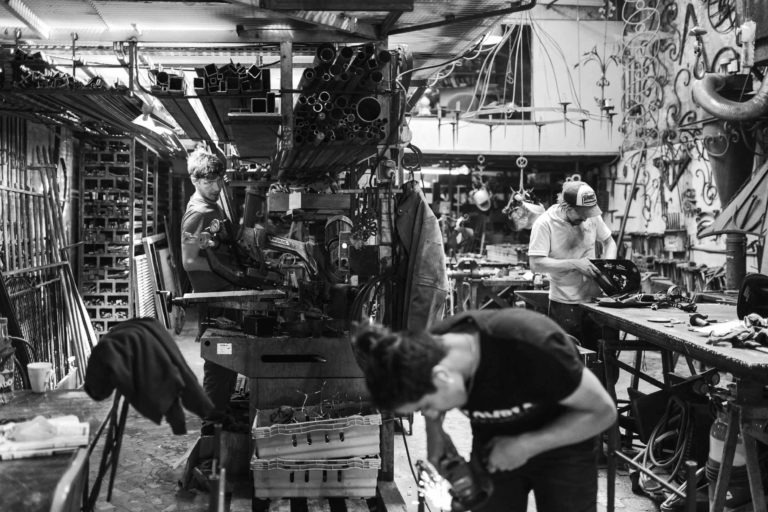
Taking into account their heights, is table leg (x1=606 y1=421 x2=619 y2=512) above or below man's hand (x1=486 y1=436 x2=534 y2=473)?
below

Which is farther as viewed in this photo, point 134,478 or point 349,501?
point 134,478

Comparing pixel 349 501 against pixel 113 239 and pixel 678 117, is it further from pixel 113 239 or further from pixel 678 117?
pixel 678 117

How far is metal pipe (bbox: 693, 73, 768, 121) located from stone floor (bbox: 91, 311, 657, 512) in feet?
13.5

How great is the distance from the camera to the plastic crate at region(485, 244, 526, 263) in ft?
35.6

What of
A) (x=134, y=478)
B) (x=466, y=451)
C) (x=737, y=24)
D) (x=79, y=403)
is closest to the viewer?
(x=79, y=403)

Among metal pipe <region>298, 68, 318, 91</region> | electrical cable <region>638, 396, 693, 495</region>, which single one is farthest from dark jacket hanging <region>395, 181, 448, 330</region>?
electrical cable <region>638, 396, 693, 495</region>

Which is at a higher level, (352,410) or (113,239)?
(113,239)

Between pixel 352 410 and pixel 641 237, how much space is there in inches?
323

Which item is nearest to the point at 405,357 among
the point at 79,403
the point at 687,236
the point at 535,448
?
the point at 535,448

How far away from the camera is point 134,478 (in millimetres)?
4250

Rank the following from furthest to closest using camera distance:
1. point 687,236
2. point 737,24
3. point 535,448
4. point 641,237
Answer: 1. point 641,237
2. point 687,236
3. point 737,24
4. point 535,448

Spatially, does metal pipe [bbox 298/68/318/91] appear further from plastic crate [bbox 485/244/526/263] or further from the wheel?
plastic crate [bbox 485/244/526/263]

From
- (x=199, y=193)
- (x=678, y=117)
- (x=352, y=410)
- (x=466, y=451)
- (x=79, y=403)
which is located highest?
(x=678, y=117)

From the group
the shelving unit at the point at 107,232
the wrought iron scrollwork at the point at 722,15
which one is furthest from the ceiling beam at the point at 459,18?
the wrought iron scrollwork at the point at 722,15
